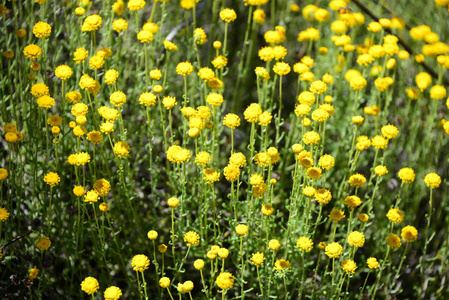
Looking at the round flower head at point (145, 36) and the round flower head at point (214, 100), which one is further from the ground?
the round flower head at point (145, 36)

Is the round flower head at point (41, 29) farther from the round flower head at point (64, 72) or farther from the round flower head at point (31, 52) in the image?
the round flower head at point (64, 72)

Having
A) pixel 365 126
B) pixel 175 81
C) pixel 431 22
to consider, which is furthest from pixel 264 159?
pixel 431 22

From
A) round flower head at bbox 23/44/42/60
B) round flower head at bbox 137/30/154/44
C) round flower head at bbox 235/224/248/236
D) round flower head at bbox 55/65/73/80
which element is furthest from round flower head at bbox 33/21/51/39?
round flower head at bbox 235/224/248/236

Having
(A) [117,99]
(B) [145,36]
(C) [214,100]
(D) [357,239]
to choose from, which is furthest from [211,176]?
(B) [145,36]

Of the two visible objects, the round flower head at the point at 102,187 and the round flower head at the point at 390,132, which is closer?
the round flower head at the point at 102,187

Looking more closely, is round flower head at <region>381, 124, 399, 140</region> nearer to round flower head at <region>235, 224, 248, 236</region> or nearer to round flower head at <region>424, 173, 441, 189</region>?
round flower head at <region>424, 173, 441, 189</region>

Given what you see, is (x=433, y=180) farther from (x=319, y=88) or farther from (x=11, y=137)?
(x=11, y=137)

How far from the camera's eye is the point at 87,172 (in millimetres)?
2664

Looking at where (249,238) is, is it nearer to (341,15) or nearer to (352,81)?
(352,81)

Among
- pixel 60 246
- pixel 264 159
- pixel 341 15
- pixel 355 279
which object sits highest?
pixel 341 15

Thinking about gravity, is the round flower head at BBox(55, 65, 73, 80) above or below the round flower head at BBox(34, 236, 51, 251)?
above

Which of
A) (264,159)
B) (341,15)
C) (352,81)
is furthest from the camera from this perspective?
(341,15)

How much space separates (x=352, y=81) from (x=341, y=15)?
0.58 meters

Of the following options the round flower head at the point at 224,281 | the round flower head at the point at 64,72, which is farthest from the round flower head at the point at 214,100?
the round flower head at the point at 224,281
